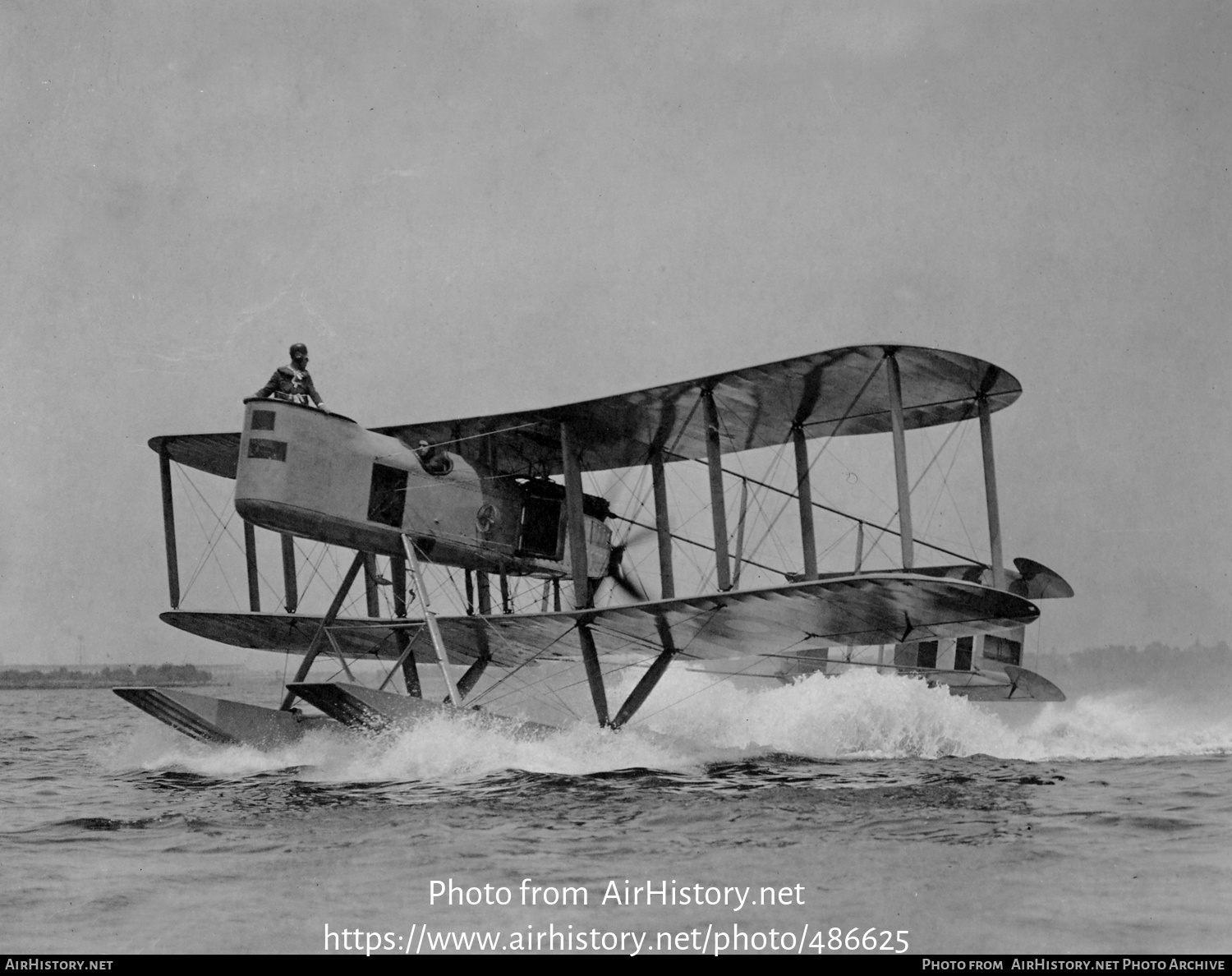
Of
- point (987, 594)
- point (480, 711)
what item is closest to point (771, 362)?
point (987, 594)

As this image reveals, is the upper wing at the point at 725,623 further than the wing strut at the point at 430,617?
No

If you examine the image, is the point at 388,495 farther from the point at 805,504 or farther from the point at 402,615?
the point at 805,504

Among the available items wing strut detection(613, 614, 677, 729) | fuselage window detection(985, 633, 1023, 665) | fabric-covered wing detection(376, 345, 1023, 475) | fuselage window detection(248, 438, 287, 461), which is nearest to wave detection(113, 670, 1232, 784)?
wing strut detection(613, 614, 677, 729)

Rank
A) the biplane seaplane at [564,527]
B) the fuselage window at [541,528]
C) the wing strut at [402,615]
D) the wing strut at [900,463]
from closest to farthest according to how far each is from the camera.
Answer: the wing strut at [900,463]
the biplane seaplane at [564,527]
the fuselage window at [541,528]
the wing strut at [402,615]

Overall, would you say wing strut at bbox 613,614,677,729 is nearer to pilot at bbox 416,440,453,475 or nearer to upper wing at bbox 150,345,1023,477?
upper wing at bbox 150,345,1023,477

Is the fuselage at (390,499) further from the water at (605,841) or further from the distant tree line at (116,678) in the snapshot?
the distant tree line at (116,678)

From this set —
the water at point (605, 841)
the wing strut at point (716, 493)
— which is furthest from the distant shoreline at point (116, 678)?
→ the wing strut at point (716, 493)

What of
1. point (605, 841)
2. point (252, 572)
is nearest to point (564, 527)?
point (252, 572)
